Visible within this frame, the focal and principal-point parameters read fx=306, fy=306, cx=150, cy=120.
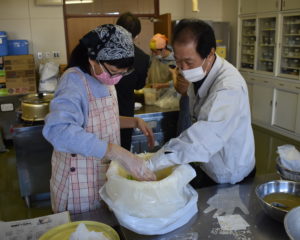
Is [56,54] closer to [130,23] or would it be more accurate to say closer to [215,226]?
[130,23]

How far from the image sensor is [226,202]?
1.25 metres

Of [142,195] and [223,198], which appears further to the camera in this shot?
[223,198]

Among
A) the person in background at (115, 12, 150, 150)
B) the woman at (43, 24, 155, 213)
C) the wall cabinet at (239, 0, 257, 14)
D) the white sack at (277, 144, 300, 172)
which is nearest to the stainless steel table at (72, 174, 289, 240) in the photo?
the woman at (43, 24, 155, 213)

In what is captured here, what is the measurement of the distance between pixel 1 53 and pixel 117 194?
12.7ft

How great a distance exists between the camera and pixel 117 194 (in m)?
1.03

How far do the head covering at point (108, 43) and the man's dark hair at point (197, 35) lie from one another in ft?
0.77

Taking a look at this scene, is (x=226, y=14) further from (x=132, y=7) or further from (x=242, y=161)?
(x=242, y=161)

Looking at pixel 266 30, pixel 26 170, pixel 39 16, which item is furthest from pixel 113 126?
pixel 266 30

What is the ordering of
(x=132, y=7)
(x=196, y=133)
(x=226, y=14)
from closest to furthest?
(x=196, y=133)
(x=132, y=7)
(x=226, y=14)

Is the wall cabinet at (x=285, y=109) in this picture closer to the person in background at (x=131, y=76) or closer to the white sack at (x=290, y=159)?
the person in background at (x=131, y=76)

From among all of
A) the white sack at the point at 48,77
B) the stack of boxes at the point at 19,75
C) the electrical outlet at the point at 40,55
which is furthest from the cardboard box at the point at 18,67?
the electrical outlet at the point at 40,55

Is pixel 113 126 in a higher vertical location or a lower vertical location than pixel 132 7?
lower

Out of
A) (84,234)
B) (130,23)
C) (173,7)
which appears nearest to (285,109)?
(173,7)

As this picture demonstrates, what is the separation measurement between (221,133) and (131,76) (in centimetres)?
149
